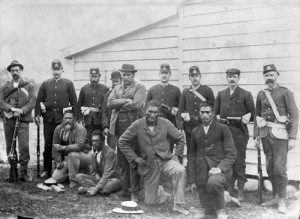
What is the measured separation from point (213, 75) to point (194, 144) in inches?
81.1

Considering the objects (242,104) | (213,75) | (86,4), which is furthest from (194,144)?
(86,4)

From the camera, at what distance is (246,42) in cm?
589

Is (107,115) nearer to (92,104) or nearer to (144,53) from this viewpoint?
(92,104)

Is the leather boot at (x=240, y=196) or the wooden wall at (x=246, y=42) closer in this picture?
the leather boot at (x=240, y=196)

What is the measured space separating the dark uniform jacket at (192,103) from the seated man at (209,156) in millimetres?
968

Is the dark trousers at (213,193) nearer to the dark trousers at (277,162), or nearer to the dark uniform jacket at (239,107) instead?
the dark trousers at (277,162)

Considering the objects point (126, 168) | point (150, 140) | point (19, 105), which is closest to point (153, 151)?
point (150, 140)

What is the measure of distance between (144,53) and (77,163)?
8.89ft

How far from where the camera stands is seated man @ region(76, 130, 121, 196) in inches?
210

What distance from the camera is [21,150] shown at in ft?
19.5

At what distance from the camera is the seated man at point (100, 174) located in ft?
17.5

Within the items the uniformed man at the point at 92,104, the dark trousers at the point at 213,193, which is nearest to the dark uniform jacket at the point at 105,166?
the uniformed man at the point at 92,104

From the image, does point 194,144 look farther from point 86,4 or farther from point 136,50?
point 136,50

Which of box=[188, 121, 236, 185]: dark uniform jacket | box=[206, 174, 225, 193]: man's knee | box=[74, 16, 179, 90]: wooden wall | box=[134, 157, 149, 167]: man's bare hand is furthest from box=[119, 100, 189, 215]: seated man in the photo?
box=[74, 16, 179, 90]: wooden wall
